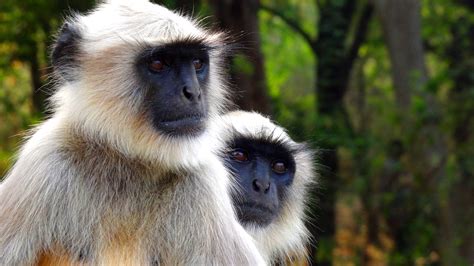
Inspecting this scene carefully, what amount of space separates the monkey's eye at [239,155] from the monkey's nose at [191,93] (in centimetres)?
104

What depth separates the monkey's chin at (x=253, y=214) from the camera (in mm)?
4668

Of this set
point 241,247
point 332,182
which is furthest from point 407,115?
point 241,247

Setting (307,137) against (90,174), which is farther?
(307,137)

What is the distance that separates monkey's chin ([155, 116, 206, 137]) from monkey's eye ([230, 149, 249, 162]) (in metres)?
1.00

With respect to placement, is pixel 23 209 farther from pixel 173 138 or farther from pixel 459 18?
pixel 459 18

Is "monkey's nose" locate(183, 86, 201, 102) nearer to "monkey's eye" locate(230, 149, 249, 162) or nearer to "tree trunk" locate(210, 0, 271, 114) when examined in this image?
"monkey's eye" locate(230, 149, 249, 162)

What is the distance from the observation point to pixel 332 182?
9.30m

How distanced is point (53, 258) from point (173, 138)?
711mm

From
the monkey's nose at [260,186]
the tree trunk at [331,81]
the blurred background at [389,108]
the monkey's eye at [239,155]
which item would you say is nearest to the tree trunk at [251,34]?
the blurred background at [389,108]

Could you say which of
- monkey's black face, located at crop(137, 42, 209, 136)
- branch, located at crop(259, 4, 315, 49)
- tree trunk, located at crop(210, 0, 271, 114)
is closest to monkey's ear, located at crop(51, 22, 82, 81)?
monkey's black face, located at crop(137, 42, 209, 136)

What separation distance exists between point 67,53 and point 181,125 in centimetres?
65

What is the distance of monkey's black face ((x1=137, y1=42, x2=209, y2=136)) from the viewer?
384cm

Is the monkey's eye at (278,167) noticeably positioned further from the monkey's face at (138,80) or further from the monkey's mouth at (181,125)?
the monkey's mouth at (181,125)

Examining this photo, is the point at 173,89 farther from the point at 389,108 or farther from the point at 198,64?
the point at 389,108
